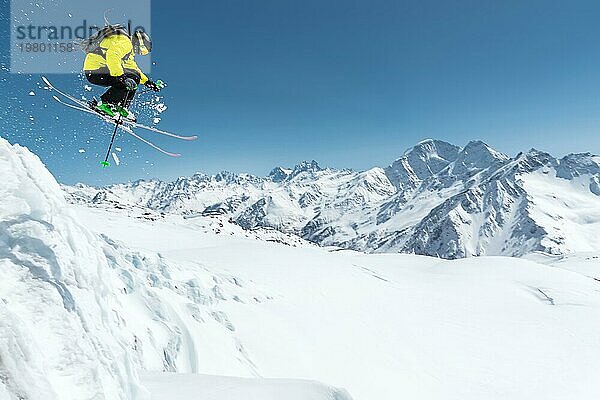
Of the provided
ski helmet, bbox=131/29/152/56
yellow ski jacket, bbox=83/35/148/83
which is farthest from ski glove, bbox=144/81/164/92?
ski helmet, bbox=131/29/152/56

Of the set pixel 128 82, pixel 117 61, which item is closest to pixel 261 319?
pixel 128 82

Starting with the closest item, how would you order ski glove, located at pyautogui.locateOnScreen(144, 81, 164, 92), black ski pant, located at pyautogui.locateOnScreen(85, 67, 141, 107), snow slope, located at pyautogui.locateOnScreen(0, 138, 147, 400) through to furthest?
1. snow slope, located at pyautogui.locateOnScreen(0, 138, 147, 400)
2. black ski pant, located at pyautogui.locateOnScreen(85, 67, 141, 107)
3. ski glove, located at pyautogui.locateOnScreen(144, 81, 164, 92)

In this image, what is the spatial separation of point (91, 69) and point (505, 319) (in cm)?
4139

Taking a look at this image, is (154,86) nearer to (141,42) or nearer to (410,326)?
(141,42)

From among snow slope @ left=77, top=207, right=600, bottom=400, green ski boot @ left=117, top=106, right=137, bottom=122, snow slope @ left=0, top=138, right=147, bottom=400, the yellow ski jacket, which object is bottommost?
snow slope @ left=77, top=207, right=600, bottom=400

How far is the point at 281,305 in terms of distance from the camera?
30.6 meters

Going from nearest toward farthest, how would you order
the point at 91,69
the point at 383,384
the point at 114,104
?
1. the point at 91,69
2. the point at 114,104
3. the point at 383,384

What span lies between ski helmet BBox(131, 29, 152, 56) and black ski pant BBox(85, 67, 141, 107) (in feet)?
2.82

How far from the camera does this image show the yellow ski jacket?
11.5 meters

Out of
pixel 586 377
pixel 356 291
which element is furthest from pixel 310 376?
pixel 586 377

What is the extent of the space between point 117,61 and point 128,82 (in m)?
1.03

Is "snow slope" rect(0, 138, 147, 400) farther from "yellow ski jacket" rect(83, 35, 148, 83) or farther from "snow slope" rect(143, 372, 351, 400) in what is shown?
"yellow ski jacket" rect(83, 35, 148, 83)

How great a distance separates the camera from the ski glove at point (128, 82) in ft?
40.7

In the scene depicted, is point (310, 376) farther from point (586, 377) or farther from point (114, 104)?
point (586, 377)
